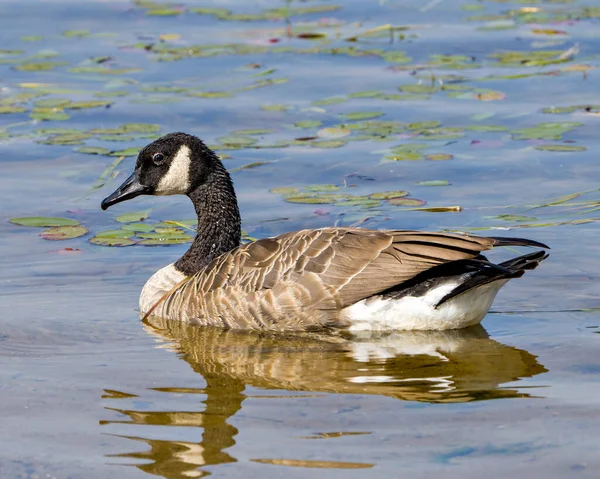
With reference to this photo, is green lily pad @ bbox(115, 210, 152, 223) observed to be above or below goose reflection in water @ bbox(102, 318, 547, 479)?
above

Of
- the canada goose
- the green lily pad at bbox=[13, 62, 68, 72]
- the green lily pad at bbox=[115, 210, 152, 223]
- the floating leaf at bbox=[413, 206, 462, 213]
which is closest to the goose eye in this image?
the canada goose

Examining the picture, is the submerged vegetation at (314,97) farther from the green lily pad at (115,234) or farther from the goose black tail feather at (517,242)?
the goose black tail feather at (517,242)

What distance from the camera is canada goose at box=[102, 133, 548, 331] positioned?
309 inches

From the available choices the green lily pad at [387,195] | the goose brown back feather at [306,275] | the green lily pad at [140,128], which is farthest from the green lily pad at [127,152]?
the goose brown back feather at [306,275]

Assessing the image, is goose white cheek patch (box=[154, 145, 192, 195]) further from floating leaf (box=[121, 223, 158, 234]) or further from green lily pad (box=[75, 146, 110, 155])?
green lily pad (box=[75, 146, 110, 155])

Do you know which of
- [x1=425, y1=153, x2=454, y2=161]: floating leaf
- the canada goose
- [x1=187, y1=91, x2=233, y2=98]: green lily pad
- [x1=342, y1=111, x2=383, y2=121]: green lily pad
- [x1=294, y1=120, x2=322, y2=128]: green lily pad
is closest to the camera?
the canada goose

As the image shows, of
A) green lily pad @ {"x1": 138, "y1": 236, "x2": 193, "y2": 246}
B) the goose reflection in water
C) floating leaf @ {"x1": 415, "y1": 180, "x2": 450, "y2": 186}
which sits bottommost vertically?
the goose reflection in water

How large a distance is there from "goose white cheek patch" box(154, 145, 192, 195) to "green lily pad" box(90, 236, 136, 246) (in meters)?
0.91

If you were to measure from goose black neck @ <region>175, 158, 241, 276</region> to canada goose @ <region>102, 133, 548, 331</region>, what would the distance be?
0.89 ft

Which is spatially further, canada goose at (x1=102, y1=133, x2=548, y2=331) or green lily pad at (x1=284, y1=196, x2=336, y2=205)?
green lily pad at (x1=284, y1=196, x2=336, y2=205)

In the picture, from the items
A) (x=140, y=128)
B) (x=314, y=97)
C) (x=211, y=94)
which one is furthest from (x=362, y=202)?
(x=211, y=94)

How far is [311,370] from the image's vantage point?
24.6 feet

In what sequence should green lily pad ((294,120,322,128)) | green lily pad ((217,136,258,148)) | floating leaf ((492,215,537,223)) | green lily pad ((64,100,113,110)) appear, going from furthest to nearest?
green lily pad ((64,100,113,110)) < green lily pad ((294,120,322,128)) < green lily pad ((217,136,258,148)) < floating leaf ((492,215,537,223))

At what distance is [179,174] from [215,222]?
51 cm
